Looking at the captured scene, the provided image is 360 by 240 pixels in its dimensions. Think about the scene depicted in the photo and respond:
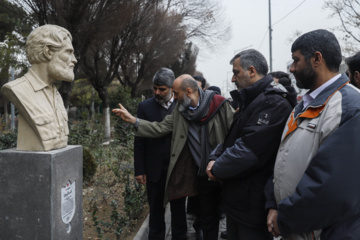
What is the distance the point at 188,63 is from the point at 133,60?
1284cm

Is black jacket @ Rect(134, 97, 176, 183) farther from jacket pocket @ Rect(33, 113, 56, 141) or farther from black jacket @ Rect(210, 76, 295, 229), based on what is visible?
black jacket @ Rect(210, 76, 295, 229)

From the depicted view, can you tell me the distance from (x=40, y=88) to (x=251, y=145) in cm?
204

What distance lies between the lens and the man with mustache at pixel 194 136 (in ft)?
10.4

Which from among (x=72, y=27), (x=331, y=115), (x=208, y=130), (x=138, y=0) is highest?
(x=138, y=0)

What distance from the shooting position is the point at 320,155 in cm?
156

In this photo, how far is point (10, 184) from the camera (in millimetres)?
2715

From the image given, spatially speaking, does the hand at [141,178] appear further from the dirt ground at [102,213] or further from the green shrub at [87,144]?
the green shrub at [87,144]

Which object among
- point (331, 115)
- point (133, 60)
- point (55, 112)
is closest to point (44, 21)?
point (55, 112)

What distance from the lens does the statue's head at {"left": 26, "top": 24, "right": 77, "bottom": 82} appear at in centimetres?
279

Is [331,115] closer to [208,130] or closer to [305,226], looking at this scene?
[305,226]

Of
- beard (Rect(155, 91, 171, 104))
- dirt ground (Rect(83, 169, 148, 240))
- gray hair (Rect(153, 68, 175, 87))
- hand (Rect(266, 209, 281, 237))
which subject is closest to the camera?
hand (Rect(266, 209, 281, 237))

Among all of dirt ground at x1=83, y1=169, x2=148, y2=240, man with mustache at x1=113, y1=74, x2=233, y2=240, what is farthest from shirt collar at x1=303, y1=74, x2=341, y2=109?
dirt ground at x1=83, y1=169, x2=148, y2=240

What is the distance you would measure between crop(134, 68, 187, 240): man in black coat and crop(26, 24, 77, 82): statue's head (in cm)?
102

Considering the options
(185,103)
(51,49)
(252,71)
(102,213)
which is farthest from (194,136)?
(102,213)
